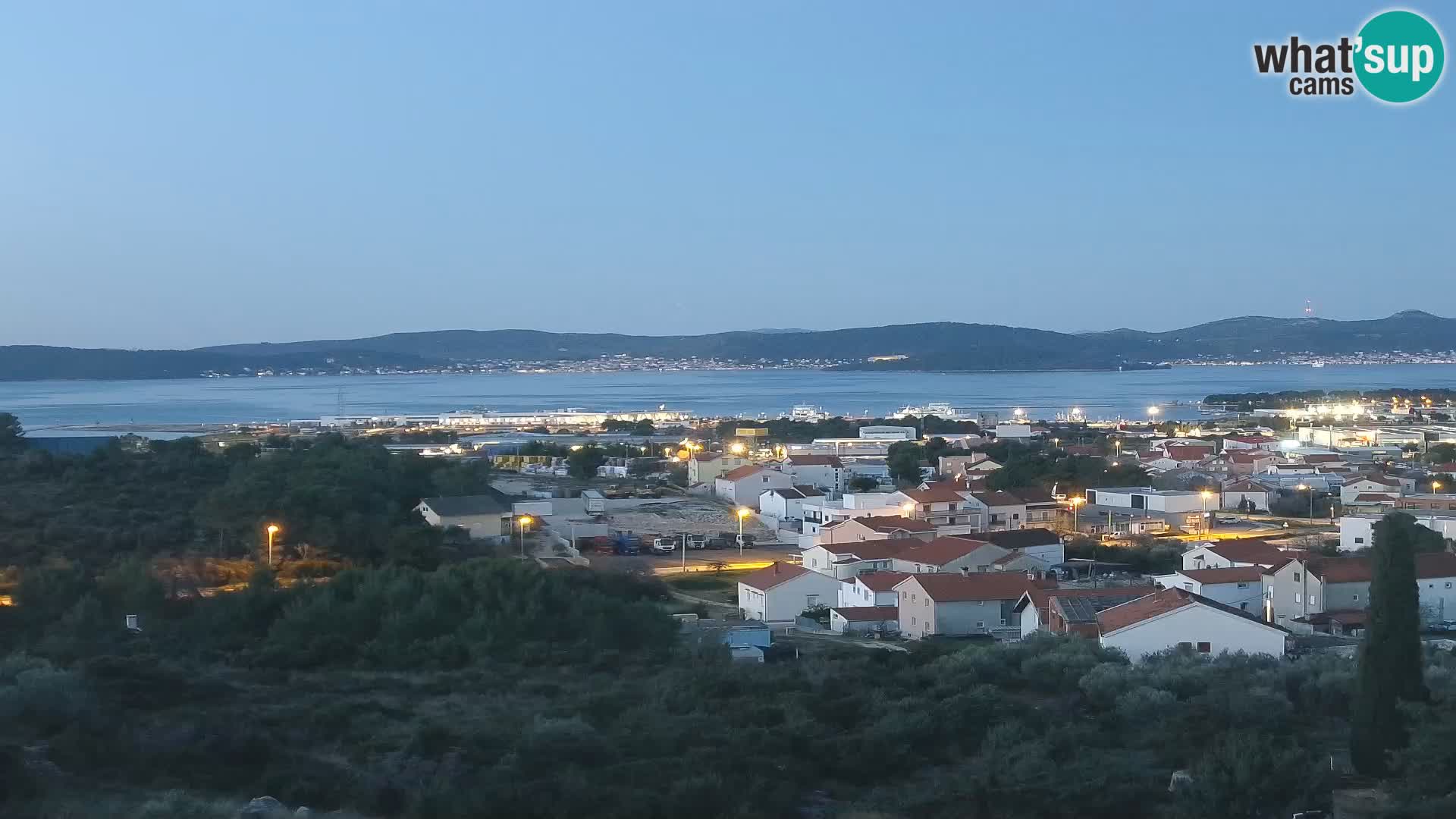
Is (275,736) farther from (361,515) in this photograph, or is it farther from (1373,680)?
(361,515)

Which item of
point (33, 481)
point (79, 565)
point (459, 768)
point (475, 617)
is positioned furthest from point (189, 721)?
point (33, 481)

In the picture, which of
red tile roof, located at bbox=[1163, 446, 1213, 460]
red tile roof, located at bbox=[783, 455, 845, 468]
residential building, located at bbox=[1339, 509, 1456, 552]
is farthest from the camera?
red tile roof, located at bbox=[1163, 446, 1213, 460]

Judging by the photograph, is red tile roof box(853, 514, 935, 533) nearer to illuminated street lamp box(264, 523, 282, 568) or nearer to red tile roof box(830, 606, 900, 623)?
red tile roof box(830, 606, 900, 623)

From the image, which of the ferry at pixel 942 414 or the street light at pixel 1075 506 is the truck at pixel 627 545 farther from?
the ferry at pixel 942 414

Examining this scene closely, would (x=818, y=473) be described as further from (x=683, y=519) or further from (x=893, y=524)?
(x=893, y=524)

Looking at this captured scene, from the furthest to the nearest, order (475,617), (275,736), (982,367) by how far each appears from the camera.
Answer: (982,367)
(475,617)
(275,736)

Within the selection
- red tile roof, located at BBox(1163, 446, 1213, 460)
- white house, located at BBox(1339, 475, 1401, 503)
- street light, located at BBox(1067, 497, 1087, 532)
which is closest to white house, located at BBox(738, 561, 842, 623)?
street light, located at BBox(1067, 497, 1087, 532)

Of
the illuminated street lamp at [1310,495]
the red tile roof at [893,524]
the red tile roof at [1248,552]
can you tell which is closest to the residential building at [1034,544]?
the red tile roof at [893,524]
